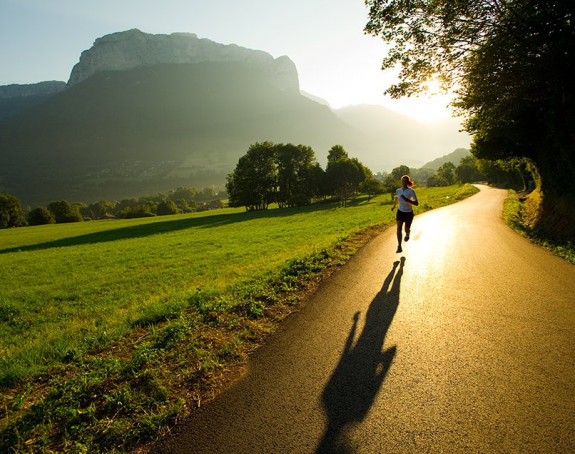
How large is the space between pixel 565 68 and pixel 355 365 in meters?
16.3

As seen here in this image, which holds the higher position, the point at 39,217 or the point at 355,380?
the point at 39,217

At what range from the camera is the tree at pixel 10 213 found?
70.4 metres

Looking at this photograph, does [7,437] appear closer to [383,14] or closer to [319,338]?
[319,338]

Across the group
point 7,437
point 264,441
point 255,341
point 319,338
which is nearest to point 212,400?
point 264,441

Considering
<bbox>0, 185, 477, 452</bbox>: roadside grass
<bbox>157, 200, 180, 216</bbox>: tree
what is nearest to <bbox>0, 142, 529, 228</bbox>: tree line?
<bbox>157, 200, 180, 216</bbox>: tree

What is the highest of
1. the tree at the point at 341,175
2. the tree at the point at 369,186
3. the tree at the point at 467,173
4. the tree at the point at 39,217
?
the tree at the point at 467,173

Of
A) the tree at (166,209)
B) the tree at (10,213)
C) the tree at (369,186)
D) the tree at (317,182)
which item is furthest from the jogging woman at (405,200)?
the tree at (166,209)

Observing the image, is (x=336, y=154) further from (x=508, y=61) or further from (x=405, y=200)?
(x=405, y=200)

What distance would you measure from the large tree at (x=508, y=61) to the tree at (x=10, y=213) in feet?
323

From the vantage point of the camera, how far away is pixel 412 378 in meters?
3.93

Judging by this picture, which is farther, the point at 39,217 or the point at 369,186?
the point at 39,217

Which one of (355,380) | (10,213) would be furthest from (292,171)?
(10,213)

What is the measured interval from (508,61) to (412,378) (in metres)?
16.5

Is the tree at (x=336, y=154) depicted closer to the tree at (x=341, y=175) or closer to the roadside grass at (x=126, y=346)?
the tree at (x=341, y=175)
